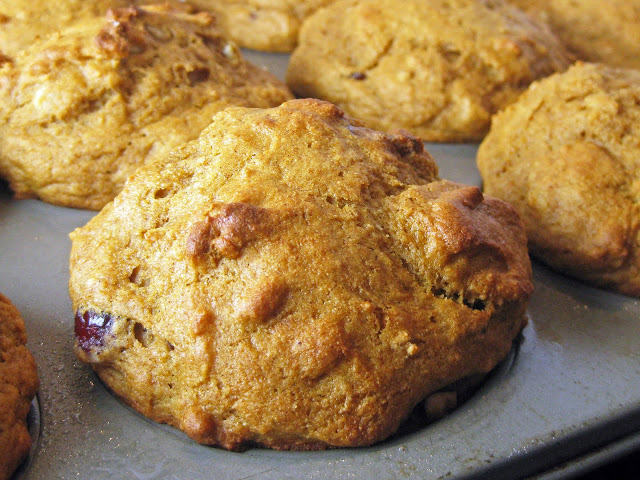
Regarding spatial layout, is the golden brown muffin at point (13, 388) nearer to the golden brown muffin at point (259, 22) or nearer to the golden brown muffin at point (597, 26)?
the golden brown muffin at point (259, 22)

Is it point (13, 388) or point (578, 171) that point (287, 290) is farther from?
point (578, 171)

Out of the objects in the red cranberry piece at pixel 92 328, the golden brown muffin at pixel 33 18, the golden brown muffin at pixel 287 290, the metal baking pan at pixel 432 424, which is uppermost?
the golden brown muffin at pixel 33 18

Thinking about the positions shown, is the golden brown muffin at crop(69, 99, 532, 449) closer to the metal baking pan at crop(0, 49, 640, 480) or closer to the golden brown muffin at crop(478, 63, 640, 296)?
the metal baking pan at crop(0, 49, 640, 480)

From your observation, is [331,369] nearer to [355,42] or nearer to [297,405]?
[297,405]

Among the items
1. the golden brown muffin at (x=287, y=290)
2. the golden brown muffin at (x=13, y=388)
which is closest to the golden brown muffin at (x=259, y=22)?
the golden brown muffin at (x=287, y=290)

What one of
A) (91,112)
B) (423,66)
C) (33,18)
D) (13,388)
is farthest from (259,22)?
(13,388)

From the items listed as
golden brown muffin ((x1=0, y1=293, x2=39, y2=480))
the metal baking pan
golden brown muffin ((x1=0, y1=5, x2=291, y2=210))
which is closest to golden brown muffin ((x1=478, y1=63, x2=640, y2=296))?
the metal baking pan

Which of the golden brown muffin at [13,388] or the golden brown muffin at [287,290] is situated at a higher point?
the golden brown muffin at [287,290]

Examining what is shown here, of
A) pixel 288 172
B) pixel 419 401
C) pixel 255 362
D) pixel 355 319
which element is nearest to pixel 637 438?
pixel 419 401
